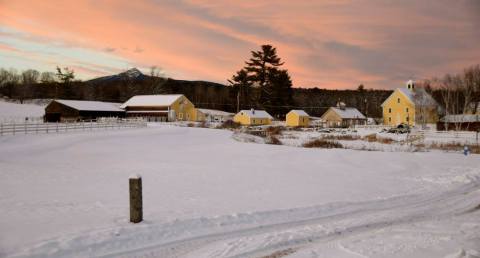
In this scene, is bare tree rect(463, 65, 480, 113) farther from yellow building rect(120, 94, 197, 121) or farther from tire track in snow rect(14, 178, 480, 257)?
tire track in snow rect(14, 178, 480, 257)

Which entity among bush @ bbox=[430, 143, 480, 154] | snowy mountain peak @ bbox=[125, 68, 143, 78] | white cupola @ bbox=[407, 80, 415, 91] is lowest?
bush @ bbox=[430, 143, 480, 154]

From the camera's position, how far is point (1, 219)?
8648 millimetres

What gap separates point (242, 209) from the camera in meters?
10.1

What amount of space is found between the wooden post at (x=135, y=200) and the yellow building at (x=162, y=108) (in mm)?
69602

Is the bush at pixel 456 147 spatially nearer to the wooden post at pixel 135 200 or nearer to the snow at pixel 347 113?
the wooden post at pixel 135 200

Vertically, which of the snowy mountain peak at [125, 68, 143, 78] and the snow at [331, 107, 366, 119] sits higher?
the snowy mountain peak at [125, 68, 143, 78]

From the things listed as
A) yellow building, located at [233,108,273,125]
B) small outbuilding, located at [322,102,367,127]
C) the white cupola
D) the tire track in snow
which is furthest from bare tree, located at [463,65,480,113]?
the tire track in snow

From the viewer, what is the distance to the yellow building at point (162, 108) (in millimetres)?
77938

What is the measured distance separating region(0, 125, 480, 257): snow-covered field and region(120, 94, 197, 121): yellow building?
57.3 m

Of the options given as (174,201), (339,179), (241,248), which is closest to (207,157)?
(339,179)

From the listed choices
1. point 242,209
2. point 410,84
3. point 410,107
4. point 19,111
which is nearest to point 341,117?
point 410,107

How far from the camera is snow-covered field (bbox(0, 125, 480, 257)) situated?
7.05m

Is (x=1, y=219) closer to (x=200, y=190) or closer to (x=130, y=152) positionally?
(x=200, y=190)

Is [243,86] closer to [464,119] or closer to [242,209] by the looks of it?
[464,119]
